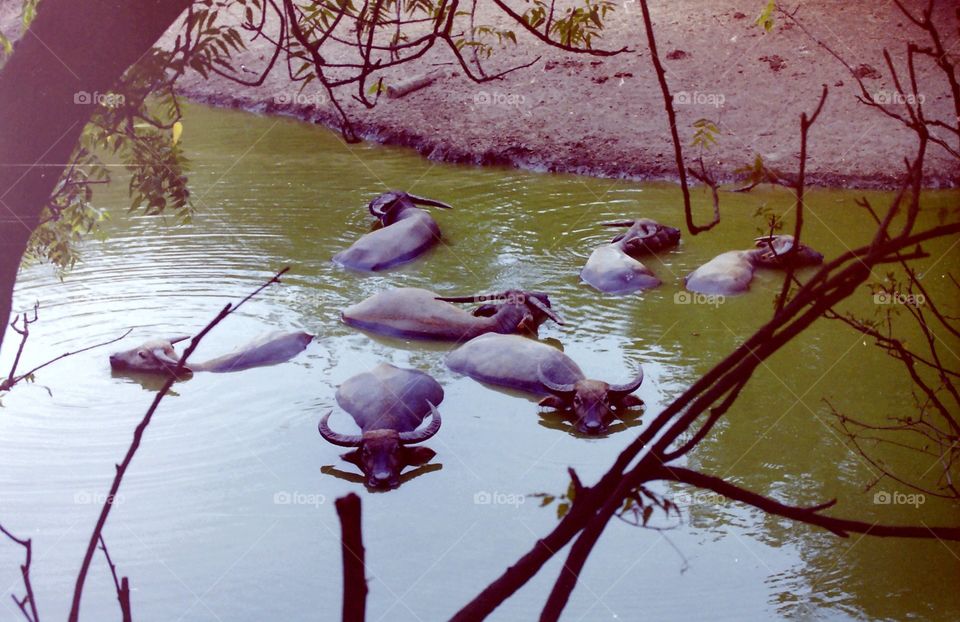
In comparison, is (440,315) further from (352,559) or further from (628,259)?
(352,559)

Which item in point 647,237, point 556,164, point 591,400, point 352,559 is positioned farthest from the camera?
point 556,164

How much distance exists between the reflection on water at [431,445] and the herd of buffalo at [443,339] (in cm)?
13

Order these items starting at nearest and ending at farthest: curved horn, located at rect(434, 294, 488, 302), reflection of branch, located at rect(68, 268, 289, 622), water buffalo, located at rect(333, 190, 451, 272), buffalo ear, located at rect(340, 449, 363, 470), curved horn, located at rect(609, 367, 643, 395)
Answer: reflection of branch, located at rect(68, 268, 289, 622) → buffalo ear, located at rect(340, 449, 363, 470) → curved horn, located at rect(609, 367, 643, 395) → curved horn, located at rect(434, 294, 488, 302) → water buffalo, located at rect(333, 190, 451, 272)

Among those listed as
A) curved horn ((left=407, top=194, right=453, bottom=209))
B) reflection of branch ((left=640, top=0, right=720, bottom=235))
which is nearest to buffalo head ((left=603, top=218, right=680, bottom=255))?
curved horn ((left=407, top=194, right=453, bottom=209))

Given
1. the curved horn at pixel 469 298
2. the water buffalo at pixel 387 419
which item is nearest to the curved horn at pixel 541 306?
the curved horn at pixel 469 298

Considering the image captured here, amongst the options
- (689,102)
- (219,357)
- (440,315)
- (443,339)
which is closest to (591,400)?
(443,339)

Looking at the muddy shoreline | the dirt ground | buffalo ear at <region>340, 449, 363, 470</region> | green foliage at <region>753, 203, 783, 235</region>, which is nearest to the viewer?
green foliage at <region>753, 203, 783, 235</region>

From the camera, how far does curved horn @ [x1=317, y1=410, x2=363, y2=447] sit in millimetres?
5941

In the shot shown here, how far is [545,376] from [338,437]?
1.45 m

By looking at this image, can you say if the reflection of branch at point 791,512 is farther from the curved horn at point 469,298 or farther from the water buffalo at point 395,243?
the water buffalo at point 395,243

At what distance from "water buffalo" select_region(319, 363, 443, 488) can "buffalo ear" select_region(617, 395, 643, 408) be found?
1.11m

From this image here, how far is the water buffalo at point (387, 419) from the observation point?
5.77 metres

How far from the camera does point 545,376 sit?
6.73m

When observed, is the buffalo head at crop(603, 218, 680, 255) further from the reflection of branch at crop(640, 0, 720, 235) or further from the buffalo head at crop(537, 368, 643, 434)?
the reflection of branch at crop(640, 0, 720, 235)
